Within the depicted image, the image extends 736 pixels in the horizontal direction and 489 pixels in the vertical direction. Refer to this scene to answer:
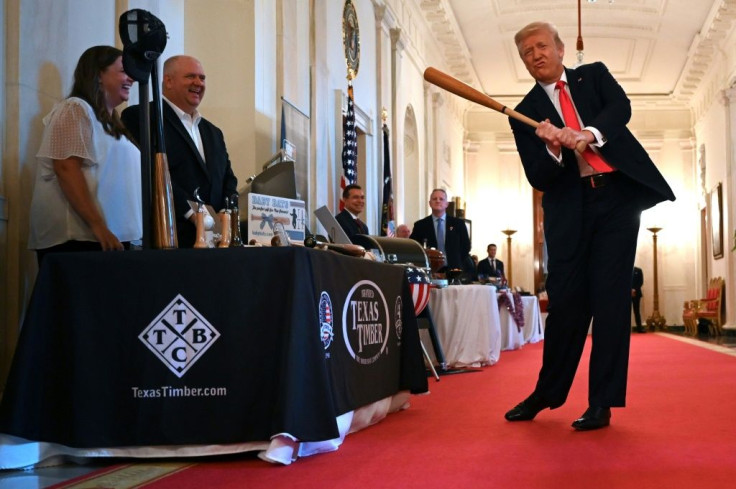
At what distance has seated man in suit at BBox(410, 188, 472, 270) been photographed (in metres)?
8.29

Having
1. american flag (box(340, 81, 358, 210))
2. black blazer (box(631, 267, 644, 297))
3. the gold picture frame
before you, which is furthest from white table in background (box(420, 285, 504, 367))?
black blazer (box(631, 267, 644, 297))

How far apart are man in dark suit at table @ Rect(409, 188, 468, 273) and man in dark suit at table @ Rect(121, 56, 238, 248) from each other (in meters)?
4.54

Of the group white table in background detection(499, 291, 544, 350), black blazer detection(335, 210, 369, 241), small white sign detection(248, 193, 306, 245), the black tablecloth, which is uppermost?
black blazer detection(335, 210, 369, 241)

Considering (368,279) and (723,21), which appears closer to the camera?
(368,279)

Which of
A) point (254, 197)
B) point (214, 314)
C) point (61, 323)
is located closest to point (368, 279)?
point (254, 197)

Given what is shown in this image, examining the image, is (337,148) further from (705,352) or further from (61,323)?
(61,323)

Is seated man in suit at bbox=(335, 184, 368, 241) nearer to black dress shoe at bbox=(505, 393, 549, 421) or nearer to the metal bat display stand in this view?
the metal bat display stand

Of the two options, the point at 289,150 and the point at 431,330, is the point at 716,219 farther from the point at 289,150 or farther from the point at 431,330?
the point at 289,150

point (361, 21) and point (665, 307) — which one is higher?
point (361, 21)

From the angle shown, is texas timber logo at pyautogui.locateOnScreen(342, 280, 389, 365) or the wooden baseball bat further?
the wooden baseball bat

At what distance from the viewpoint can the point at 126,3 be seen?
4.50 m

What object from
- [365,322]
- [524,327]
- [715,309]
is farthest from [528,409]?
[715,309]

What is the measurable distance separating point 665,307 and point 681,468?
17776 millimetres

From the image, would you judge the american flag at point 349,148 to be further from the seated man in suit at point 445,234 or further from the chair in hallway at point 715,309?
the chair in hallway at point 715,309
